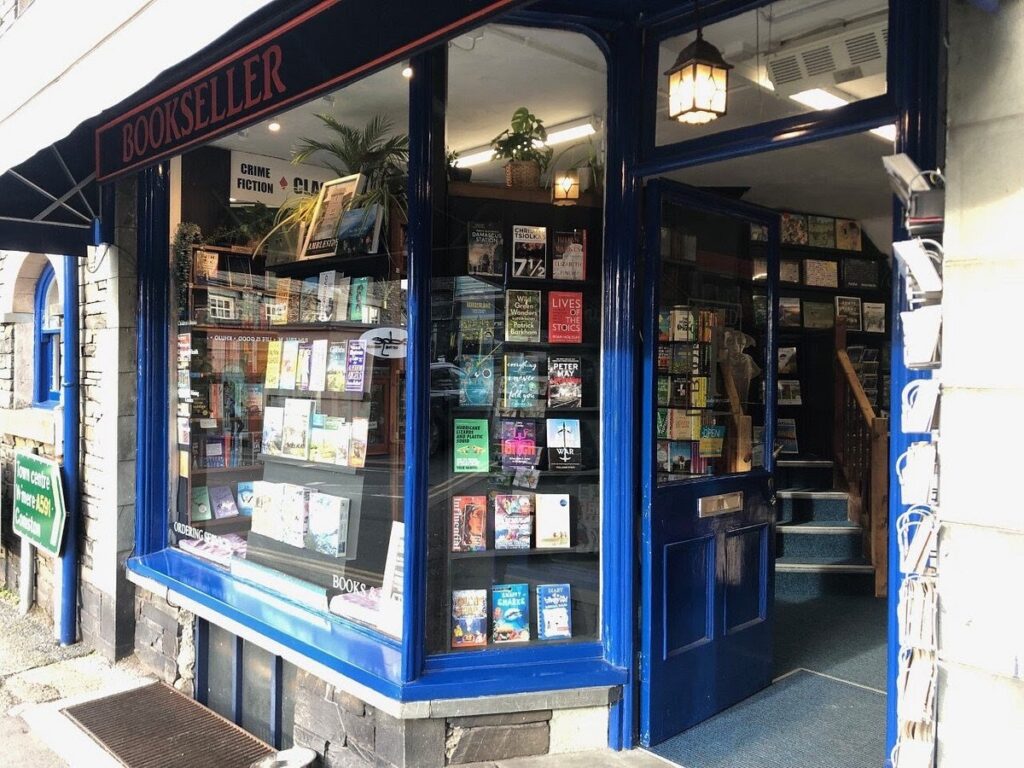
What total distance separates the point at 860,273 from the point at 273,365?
17.8ft

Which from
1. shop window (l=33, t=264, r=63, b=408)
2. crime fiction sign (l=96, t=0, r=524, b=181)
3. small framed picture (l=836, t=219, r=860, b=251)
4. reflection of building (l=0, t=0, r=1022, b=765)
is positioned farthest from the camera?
small framed picture (l=836, t=219, r=860, b=251)

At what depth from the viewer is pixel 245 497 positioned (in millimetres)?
4219

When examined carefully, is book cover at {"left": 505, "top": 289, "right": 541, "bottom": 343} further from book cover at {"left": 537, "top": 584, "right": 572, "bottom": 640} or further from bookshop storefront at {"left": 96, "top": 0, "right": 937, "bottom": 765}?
book cover at {"left": 537, "top": 584, "right": 572, "bottom": 640}

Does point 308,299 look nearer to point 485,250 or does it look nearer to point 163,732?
point 485,250

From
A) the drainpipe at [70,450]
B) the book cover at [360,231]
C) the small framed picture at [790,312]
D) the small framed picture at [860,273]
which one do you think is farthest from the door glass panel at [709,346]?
the small framed picture at [860,273]

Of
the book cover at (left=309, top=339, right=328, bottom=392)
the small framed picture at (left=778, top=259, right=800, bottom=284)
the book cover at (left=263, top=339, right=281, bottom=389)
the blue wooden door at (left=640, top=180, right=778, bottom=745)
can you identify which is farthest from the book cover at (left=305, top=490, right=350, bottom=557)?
the small framed picture at (left=778, top=259, right=800, bottom=284)

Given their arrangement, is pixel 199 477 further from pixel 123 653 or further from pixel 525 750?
pixel 525 750

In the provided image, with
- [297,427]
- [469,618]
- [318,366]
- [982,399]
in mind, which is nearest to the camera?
[982,399]

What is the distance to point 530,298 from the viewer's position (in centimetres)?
324

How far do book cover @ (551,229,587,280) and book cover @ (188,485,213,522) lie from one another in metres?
2.46

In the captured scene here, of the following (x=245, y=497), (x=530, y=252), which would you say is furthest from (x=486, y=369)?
(x=245, y=497)

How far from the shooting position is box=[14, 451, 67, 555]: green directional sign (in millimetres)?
4711

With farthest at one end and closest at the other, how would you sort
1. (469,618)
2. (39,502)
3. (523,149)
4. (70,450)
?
(39,502), (70,450), (523,149), (469,618)

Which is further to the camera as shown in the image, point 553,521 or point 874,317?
point 874,317
